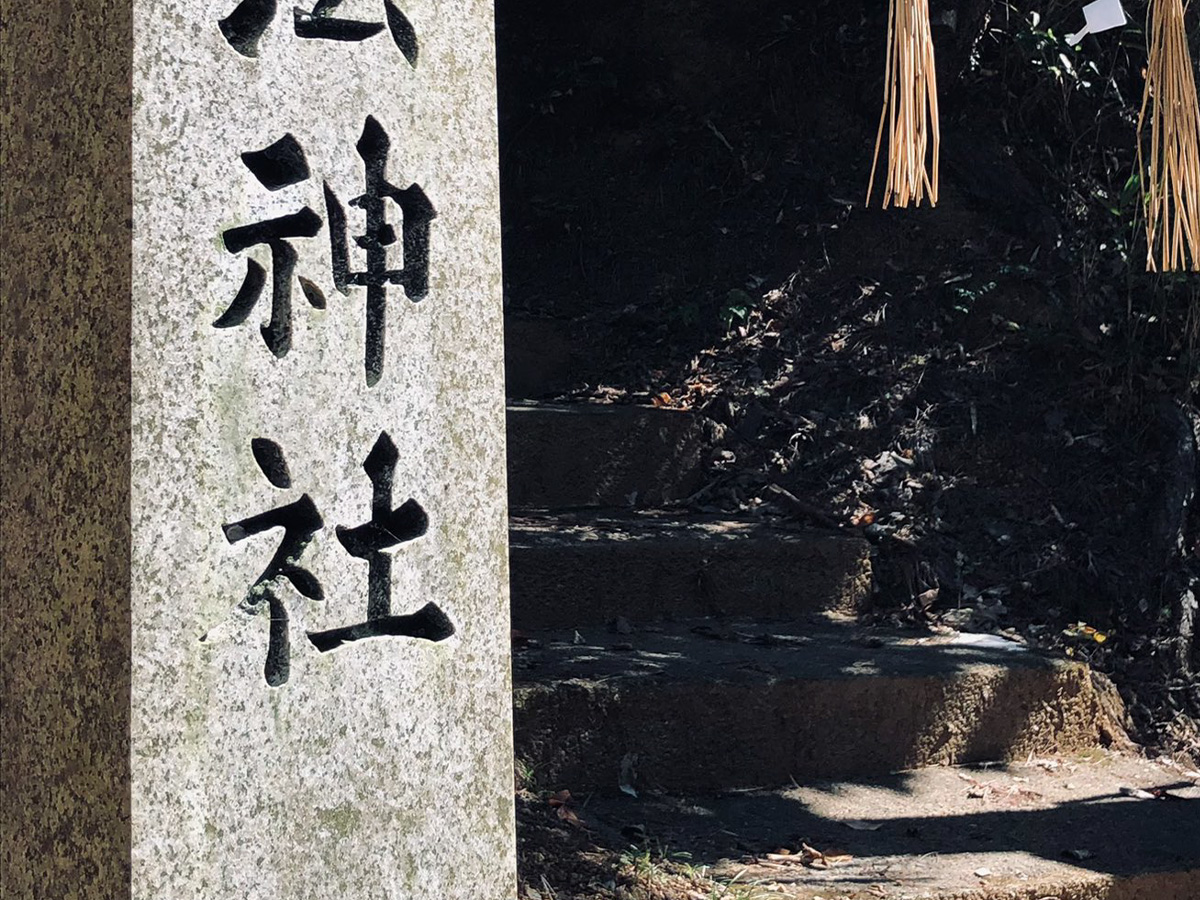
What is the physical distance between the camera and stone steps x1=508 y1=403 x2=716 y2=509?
4.78 m

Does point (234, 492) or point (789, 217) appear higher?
point (789, 217)

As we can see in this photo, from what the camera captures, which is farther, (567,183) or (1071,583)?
(567,183)

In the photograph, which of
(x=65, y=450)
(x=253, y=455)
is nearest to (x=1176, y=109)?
(x=253, y=455)

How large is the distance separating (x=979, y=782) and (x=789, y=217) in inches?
108

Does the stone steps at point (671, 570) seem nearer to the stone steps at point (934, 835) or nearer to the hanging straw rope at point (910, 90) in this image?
the stone steps at point (934, 835)

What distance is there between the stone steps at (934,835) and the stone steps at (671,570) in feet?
2.43

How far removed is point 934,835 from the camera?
352 centimetres

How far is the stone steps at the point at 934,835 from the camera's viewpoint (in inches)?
126

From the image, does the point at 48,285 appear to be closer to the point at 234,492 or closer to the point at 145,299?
the point at 145,299

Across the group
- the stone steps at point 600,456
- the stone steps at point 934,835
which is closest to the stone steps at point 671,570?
the stone steps at point 600,456

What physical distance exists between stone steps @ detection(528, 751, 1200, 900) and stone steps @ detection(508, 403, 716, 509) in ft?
4.73

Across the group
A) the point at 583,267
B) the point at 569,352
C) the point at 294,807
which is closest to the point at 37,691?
the point at 294,807

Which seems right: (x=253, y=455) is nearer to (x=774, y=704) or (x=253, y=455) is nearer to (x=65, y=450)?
(x=65, y=450)

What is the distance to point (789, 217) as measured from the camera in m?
Answer: 5.89
